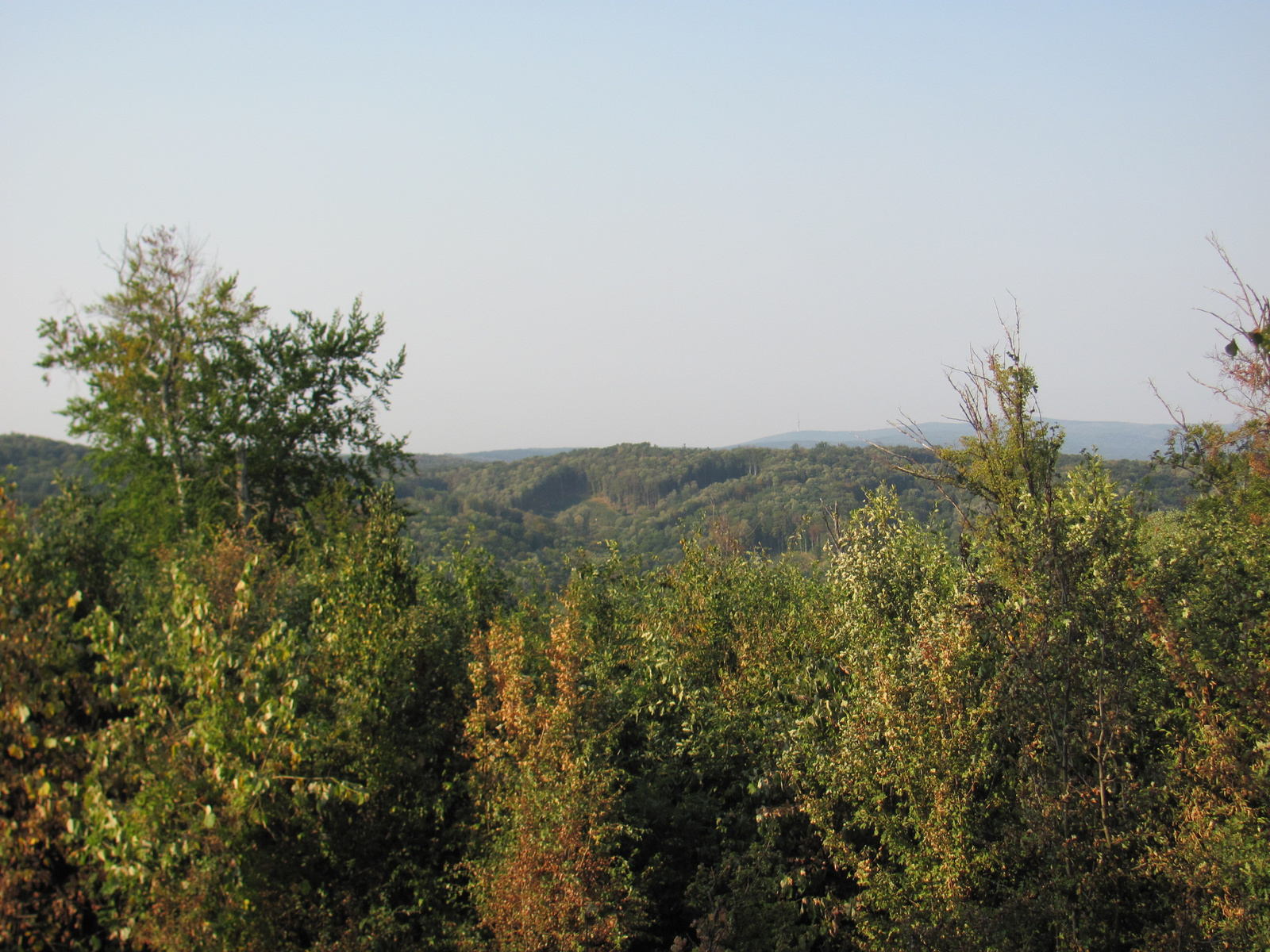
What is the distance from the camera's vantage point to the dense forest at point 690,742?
7.57 m

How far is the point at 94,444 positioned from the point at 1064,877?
1124 inches

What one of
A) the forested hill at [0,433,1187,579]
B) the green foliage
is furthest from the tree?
the green foliage

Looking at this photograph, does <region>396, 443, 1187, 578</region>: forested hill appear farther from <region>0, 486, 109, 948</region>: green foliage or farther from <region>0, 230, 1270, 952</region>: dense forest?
<region>0, 486, 109, 948</region>: green foliage

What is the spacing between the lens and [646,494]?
339ft

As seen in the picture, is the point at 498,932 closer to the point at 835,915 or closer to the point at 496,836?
the point at 496,836

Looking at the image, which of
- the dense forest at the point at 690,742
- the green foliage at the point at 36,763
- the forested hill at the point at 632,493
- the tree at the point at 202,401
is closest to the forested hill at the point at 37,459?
the forested hill at the point at 632,493

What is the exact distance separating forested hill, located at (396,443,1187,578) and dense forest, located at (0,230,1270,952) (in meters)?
4.20

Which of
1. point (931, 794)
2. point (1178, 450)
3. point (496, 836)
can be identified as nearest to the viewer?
point (931, 794)

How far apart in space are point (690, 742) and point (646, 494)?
91849 millimetres

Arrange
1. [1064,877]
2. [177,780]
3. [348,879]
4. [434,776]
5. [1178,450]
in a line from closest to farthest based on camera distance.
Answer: [177,780] < [1064,877] < [348,879] < [434,776] < [1178,450]

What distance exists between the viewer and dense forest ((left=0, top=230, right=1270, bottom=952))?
298 inches

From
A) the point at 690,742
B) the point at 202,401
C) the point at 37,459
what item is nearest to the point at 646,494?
the point at 37,459

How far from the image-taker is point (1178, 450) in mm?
22719

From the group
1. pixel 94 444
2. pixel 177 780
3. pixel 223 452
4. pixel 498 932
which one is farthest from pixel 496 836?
pixel 94 444
